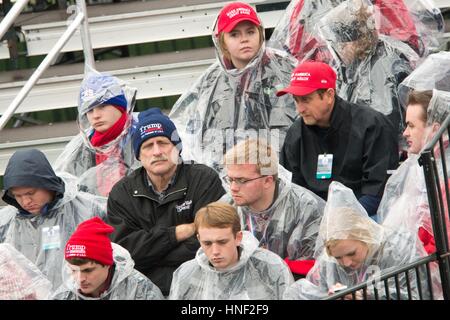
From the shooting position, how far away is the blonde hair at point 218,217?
6242 mm

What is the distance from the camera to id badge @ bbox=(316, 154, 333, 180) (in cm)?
698

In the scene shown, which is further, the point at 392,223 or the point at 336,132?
the point at 336,132

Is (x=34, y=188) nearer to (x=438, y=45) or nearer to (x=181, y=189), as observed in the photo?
(x=181, y=189)

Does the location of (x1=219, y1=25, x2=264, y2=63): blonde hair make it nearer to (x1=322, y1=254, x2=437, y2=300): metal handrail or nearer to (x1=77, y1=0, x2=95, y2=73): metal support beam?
(x1=77, y1=0, x2=95, y2=73): metal support beam

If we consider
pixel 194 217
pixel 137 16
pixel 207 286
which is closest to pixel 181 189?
pixel 194 217

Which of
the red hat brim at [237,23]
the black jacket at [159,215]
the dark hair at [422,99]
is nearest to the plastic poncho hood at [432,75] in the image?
the dark hair at [422,99]

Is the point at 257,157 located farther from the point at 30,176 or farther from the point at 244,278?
the point at 30,176

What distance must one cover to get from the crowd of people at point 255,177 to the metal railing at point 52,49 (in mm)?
469

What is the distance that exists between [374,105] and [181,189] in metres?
1.30

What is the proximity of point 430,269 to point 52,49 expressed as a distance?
355 centimetres

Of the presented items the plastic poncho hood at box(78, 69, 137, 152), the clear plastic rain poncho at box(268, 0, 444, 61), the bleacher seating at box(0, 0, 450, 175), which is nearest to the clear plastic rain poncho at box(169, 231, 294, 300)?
the plastic poncho hood at box(78, 69, 137, 152)

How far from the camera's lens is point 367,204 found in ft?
22.2

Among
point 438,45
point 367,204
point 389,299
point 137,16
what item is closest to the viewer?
point 389,299

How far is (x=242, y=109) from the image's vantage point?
25.6 ft
